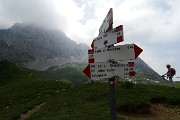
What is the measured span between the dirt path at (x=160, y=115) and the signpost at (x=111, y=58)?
15.1m

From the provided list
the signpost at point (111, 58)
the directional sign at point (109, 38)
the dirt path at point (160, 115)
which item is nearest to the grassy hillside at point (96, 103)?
the dirt path at point (160, 115)

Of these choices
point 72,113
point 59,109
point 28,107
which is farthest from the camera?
point 28,107

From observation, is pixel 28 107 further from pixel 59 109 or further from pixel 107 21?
pixel 107 21

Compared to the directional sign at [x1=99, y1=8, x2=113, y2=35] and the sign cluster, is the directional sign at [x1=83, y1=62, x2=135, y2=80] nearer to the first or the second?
the sign cluster

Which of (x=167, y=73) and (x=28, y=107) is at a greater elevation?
(x=167, y=73)

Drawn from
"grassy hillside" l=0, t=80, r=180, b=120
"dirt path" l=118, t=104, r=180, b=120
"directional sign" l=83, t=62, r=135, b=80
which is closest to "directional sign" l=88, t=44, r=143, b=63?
"directional sign" l=83, t=62, r=135, b=80

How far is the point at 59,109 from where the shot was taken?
30312 mm

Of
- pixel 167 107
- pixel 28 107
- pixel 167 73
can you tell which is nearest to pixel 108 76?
pixel 167 107

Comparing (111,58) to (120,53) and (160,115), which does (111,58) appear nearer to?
(120,53)

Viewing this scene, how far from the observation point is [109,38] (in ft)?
37.2

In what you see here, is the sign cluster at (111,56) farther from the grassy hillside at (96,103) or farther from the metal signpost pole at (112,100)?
the grassy hillside at (96,103)

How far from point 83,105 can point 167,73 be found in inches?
531

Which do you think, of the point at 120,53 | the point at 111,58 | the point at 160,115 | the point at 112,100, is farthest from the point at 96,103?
the point at 112,100

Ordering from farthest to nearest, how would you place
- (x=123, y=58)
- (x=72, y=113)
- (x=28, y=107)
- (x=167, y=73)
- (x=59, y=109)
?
(x=167, y=73) → (x=28, y=107) → (x=59, y=109) → (x=72, y=113) → (x=123, y=58)
